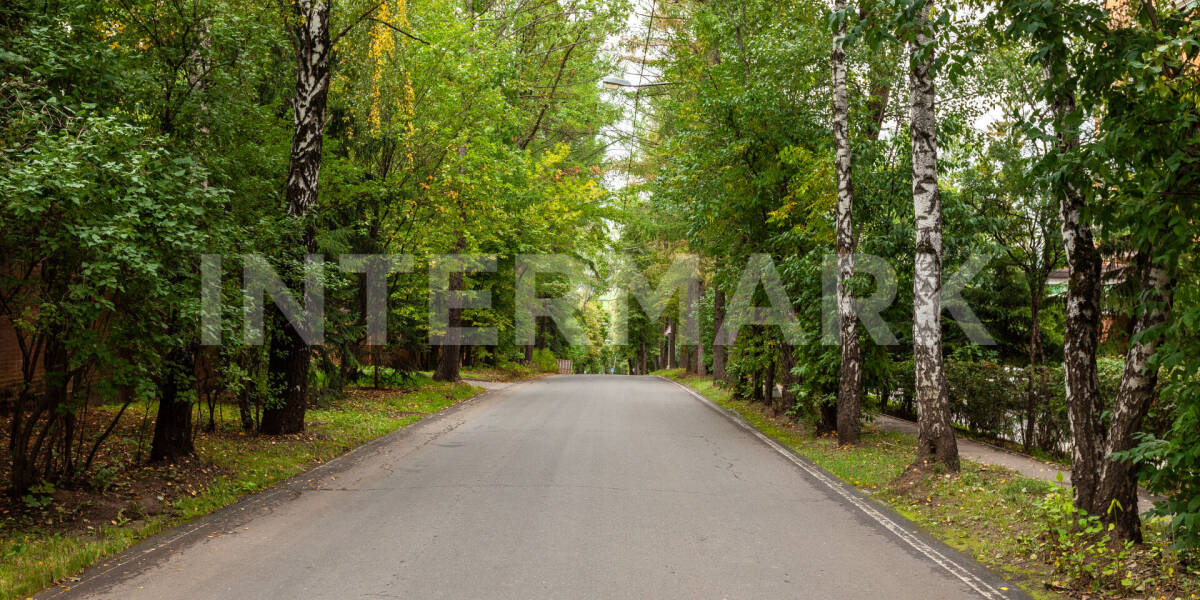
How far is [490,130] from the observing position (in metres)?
18.2

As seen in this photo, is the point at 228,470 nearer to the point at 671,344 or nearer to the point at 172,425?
the point at 172,425

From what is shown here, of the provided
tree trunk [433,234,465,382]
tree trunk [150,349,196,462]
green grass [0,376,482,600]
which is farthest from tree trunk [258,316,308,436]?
tree trunk [433,234,465,382]

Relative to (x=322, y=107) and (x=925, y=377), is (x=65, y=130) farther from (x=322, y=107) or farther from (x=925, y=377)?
(x=925, y=377)

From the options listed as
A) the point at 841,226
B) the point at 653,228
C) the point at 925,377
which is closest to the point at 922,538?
the point at 925,377

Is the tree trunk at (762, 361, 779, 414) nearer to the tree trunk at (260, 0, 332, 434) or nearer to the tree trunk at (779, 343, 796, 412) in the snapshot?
the tree trunk at (779, 343, 796, 412)

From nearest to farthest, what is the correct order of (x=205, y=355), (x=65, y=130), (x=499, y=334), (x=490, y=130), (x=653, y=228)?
(x=65, y=130) < (x=205, y=355) < (x=490, y=130) < (x=653, y=228) < (x=499, y=334)

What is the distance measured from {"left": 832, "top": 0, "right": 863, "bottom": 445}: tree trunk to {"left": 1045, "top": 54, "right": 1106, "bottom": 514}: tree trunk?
583 centimetres

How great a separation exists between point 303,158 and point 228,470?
5.00 m

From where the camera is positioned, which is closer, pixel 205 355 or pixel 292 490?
pixel 292 490

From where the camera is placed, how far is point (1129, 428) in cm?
575

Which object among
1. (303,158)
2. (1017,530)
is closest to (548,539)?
(1017,530)

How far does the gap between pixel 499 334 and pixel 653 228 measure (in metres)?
9.81

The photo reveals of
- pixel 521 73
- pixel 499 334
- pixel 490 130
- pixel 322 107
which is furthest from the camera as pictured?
pixel 499 334

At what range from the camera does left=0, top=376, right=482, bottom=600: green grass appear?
217 inches
